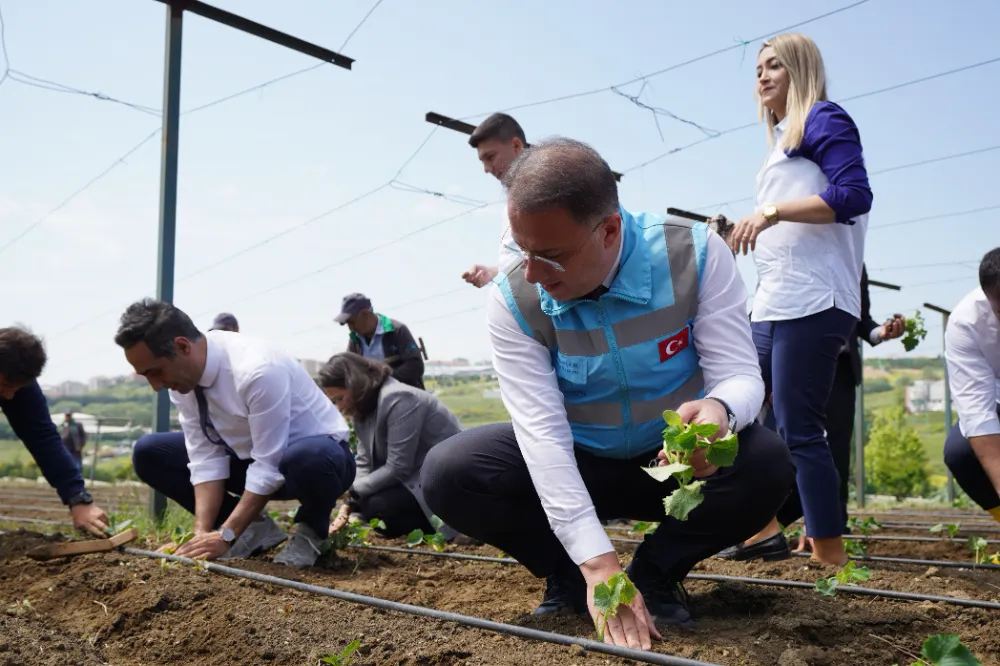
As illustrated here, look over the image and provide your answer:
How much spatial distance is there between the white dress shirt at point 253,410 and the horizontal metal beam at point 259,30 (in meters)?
2.49

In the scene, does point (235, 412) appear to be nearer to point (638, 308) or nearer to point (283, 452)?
point (283, 452)

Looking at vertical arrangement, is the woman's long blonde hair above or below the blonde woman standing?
above

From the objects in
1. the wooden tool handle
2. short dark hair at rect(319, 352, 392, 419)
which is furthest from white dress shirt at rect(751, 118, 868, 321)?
the wooden tool handle

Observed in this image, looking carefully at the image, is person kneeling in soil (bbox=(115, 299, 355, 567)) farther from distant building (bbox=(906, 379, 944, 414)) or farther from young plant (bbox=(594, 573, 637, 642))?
distant building (bbox=(906, 379, 944, 414))

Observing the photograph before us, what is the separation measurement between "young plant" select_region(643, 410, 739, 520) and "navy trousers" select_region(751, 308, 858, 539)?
45.3 inches

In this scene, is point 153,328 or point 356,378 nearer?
point 153,328

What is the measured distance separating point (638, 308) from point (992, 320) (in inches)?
60.2

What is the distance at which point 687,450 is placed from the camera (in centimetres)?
163

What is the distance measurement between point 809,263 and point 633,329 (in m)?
1.10

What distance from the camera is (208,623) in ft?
7.41

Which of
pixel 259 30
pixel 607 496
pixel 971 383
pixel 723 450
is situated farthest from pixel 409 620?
pixel 259 30

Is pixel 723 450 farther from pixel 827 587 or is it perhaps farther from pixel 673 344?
pixel 827 587

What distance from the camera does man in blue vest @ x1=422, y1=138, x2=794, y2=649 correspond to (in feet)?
5.82

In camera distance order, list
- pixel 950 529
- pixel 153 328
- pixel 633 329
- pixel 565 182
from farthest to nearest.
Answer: pixel 950 529
pixel 153 328
pixel 633 329
pixel 565 182
